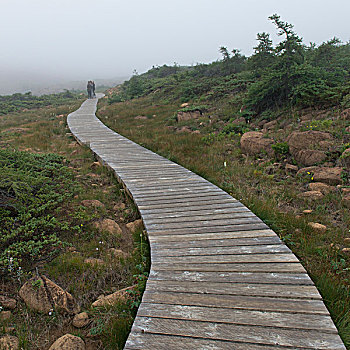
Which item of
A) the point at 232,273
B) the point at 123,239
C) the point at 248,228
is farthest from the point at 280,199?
the point at 123,239

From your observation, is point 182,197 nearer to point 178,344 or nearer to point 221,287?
point 221,287

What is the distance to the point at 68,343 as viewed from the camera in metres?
1.92

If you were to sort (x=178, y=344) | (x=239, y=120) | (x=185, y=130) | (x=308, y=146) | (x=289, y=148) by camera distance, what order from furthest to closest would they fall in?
(x=185, y=130)
(x=239, y=120)
(x=289, y=148)
(x=308, y=146)
(x=178, y=344)

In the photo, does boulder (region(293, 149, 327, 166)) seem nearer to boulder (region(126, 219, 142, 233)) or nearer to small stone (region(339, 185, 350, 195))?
small stone (region(339, 185, 350, 195))

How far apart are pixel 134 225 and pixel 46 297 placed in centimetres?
156

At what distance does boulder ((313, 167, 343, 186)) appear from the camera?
14.5 feet

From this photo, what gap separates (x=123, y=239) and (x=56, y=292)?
46.7 inches

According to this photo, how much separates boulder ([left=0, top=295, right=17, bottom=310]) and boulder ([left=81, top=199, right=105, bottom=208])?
198cm

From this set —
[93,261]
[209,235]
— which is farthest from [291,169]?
[93,261]

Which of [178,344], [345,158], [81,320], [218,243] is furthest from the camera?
[345,158]

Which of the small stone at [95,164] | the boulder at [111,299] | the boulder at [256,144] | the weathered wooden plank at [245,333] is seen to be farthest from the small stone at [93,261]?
the boulder at [256,144]

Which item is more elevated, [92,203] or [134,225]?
[92,203]

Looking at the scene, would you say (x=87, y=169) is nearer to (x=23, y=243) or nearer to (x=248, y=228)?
(x=23, y=243)

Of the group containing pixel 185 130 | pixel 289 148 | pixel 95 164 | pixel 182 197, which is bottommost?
Answer: pixel 182 197
